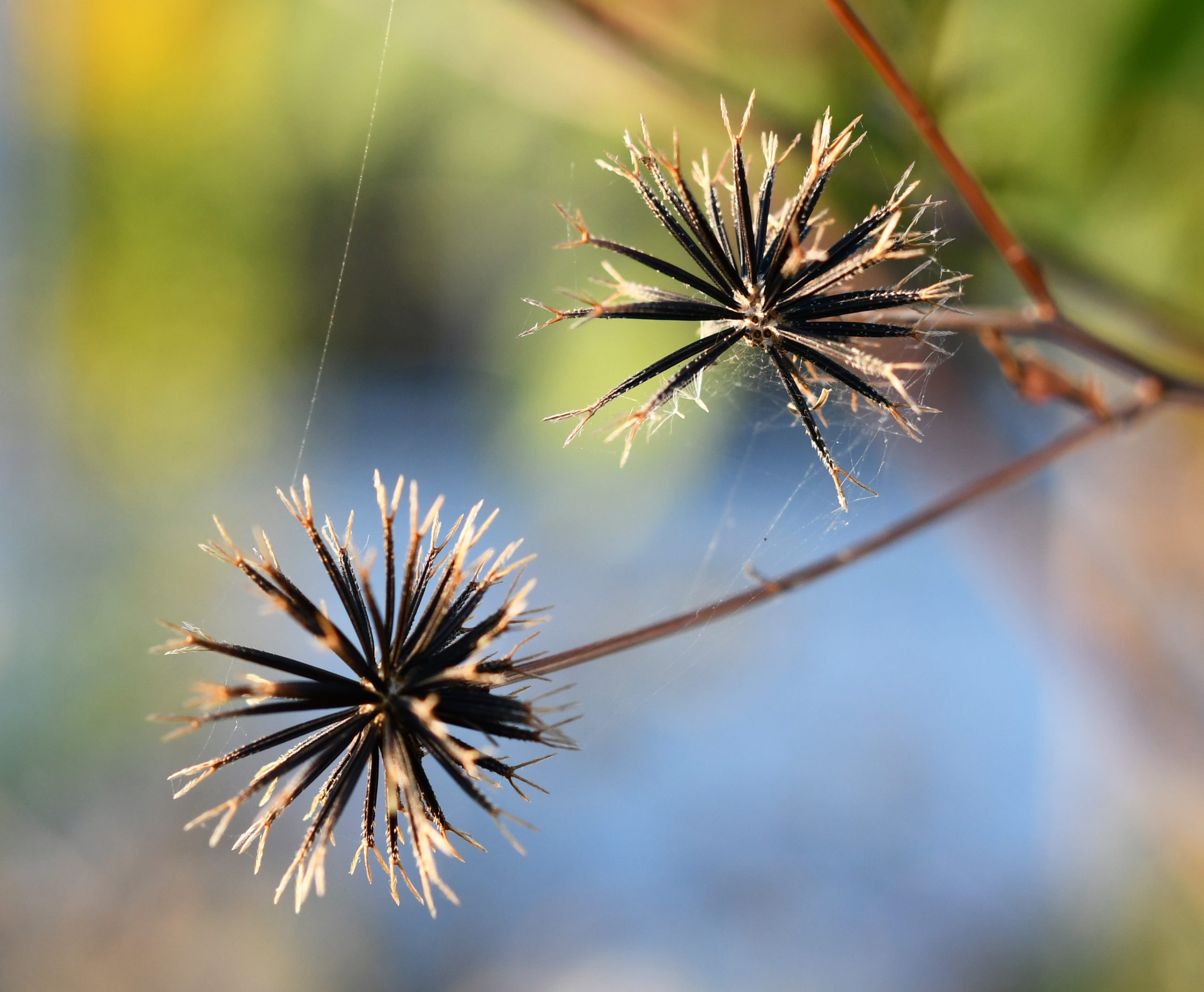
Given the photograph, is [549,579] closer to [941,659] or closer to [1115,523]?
[941,659]

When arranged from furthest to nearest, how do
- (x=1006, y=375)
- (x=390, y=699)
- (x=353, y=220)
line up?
(x=353, y=220) → (x=1006, y=375) → (x=390, y=699)

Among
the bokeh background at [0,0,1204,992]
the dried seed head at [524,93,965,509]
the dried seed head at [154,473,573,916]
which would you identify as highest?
the bokeh background at [0,0,1204,992]

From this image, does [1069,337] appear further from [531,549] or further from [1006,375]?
[531,549]

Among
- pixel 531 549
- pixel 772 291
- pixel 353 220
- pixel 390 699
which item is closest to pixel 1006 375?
pixel 772 291

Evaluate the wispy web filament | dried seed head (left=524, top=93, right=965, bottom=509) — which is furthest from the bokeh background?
dried seed head (left=524, top=93, right=965, bottom=509)

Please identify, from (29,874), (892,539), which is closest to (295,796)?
(892,539)

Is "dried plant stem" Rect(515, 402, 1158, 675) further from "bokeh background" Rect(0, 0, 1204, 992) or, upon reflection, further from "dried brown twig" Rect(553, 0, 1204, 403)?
"bokeh background" Rect(0, 0, 1204, 992)

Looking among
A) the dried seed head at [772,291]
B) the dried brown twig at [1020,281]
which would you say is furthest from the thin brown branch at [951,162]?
the dried seed head at [772,291]
